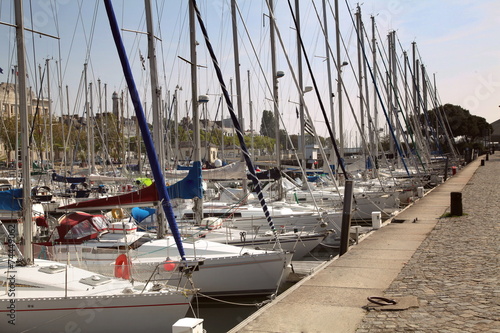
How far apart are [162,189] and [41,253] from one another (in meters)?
4.05

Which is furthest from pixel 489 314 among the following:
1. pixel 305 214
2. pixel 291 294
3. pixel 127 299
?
pixel 305 214

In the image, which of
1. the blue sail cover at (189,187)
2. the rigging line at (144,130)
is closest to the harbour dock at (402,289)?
the rigging line at (144,130)

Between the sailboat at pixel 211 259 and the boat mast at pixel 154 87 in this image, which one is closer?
the sailboat at pixel 211 259

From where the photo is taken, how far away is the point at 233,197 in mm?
23656

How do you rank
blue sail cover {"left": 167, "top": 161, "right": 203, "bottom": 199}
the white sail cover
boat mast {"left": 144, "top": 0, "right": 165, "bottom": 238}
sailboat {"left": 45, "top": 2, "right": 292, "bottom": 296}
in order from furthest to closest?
the white sail cover < blue sail cover {"left": 167, "top": 161, "right": 203, "bottom": 199} < boat mast {"left": 144, "top": 0, "right": 165, "bottom": 238} < sailboat {"left": 45, "top": 2, "right": 292, "bottom": 296}

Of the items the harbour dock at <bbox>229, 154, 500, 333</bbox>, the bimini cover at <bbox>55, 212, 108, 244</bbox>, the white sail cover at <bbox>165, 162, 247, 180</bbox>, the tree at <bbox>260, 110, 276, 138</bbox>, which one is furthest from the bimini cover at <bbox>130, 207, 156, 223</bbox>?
the tree at <bbox>260, 110, 276, 138</bbox>

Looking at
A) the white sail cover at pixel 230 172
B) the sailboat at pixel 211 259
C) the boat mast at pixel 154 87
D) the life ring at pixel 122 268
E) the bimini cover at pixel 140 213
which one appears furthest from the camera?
the white sail cover at pixel 230 172

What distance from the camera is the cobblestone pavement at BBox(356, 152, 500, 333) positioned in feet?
24.2

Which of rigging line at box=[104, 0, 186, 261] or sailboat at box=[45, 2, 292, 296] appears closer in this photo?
rigging line at box=[104, 0, 186, 261]

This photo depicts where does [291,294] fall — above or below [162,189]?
below

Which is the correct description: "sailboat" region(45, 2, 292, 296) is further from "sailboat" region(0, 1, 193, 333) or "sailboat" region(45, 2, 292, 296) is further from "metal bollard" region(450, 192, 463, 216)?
"metal bollard" region(450, 192, 463, 216)

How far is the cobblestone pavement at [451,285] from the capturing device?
7371 mm

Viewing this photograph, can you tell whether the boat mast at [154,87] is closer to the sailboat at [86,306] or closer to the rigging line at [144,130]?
the rigging line at [144,130]

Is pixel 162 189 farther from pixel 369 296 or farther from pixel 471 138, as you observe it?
pixel 471 138
